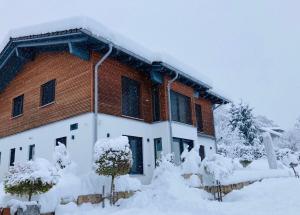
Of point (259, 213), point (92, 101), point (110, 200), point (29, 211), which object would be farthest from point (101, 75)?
point (259, 213)

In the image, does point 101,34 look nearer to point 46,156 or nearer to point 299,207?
point 46,156

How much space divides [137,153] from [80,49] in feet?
18.2

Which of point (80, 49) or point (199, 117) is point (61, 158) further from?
point (199, 117)

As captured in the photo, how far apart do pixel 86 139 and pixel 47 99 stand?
4.51m

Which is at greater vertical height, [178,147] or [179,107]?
[179,107]

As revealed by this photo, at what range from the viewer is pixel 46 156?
15.3 metres

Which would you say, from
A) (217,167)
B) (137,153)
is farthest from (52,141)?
(217,167)

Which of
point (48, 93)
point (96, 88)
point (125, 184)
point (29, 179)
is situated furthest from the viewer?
point (48, 93)

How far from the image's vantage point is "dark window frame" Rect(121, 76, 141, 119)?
15.4 meters

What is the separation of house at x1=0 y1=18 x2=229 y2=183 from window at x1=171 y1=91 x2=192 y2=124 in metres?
0.06

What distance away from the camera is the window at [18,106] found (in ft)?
60.5

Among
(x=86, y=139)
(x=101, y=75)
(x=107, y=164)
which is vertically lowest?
(x=107, y=164)

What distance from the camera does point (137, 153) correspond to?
608 inches

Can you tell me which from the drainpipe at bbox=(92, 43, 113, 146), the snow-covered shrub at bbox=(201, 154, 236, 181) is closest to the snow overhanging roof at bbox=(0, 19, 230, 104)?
the drainpipe at bbox=(92, 43, 113, 146)
